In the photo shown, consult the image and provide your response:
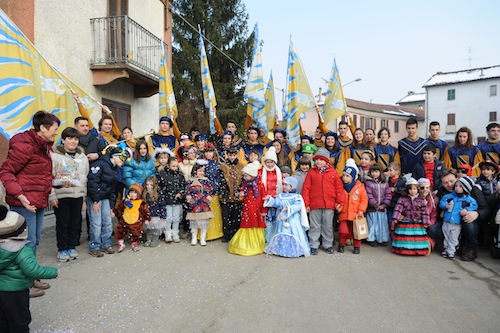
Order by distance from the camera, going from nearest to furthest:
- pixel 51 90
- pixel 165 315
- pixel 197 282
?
1. pixel 165 315
2. pixel 197 282
3. pixel 51 90

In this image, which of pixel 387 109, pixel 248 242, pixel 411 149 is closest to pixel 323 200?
pixel 248 242

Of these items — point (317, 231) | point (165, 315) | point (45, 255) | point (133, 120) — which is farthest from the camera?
point (133, 120)

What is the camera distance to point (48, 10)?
30.1ft

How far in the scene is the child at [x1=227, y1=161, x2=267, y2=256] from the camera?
607 centimetres

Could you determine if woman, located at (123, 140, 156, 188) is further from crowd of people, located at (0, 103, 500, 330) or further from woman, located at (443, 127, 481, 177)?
woman, located at (443, 127, 481, 177)

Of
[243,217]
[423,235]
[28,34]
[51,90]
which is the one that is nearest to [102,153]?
[51,90]

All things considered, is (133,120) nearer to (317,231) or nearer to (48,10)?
(48,10)

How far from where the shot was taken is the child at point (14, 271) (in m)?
2.85

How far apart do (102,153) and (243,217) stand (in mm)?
2568

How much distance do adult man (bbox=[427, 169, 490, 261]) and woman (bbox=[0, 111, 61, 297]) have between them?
5.96 metres

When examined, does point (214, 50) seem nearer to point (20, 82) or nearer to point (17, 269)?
point (20, 82)

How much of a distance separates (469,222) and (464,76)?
153 feet

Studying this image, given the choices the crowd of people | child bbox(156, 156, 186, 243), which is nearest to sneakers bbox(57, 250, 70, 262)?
the crowd of people

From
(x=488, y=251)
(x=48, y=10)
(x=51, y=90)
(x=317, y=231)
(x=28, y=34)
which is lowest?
(x=488, y=251)
